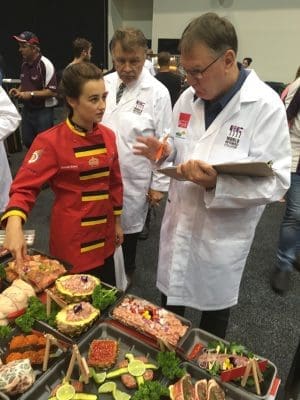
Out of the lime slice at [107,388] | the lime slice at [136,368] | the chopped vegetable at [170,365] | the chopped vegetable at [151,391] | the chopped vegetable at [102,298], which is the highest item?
the chopped vegetable at [102,298]

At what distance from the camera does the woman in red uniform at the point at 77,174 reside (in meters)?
1.53

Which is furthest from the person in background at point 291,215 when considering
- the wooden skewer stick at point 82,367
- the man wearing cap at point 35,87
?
the man wearing cap at point 35,87

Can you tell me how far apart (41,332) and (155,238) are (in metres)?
2.33

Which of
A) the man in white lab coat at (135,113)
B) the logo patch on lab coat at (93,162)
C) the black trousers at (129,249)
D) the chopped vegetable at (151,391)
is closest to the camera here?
the chopped vegetable at (151,391)

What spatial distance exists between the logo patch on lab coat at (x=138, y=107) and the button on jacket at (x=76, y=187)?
54cm

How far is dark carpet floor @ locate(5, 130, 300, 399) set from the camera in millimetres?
2258

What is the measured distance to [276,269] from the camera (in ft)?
9.43

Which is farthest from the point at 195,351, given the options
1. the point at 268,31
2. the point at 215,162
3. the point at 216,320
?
the point at 268,31

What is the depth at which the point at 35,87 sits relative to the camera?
4.23m

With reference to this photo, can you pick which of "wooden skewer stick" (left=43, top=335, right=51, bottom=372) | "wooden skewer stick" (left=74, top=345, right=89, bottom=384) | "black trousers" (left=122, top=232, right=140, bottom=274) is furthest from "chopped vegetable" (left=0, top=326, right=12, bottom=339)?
"black trousers" (left=122, top=232, right=140, bottom=274)

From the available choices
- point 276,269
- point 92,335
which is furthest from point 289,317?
point 92,335

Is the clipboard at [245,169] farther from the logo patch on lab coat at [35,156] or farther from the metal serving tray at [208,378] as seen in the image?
the metal serving tray at [208,378]

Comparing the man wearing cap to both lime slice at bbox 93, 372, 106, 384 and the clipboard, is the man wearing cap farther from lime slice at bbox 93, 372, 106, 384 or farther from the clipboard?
lime slice at bbox 93, 372, 106, 384

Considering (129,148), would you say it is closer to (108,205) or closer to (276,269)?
(108,205)
